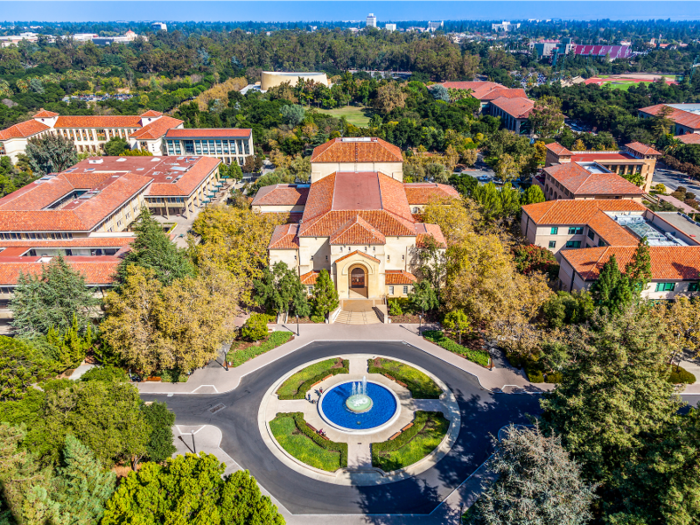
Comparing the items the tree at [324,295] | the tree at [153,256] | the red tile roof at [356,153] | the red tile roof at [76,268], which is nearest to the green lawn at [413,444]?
the tree at [324,295]

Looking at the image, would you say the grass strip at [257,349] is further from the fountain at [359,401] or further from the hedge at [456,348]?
the hedge at [456,348]

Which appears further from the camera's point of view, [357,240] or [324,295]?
[357,240]

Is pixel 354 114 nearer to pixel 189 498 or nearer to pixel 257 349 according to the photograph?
pixel 257 349

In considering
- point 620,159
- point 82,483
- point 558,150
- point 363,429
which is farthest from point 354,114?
point 82,483

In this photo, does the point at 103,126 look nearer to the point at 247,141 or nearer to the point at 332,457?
the point at 247,141

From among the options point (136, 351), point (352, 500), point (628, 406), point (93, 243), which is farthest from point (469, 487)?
point (93, 243)
